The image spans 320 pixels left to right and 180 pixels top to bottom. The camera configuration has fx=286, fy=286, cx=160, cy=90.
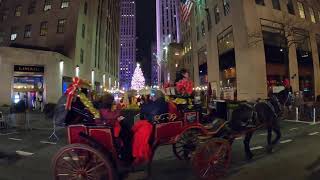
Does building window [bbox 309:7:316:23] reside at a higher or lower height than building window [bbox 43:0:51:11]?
lower

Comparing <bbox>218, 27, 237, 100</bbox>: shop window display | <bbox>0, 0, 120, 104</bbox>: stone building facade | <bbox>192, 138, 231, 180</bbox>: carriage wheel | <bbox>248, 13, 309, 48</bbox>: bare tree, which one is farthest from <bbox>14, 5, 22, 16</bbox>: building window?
<bbox>192, 138, 231, 180</bbox>: carriage wheel

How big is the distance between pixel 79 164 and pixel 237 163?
4.14 m

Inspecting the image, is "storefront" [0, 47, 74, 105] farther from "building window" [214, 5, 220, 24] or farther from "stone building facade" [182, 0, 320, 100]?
"building window" [214, 5, 220, 24]

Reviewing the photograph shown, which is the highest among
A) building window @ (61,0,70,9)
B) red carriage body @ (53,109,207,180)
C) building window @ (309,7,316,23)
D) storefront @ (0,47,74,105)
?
building window @ (61,0,70,9)

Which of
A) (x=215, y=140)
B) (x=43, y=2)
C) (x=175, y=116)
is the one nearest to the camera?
(x=215, y=140)

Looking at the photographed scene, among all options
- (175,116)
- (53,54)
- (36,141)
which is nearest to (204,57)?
(53,54)

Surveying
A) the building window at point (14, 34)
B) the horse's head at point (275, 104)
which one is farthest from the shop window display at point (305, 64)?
the building window at point (14, 34)

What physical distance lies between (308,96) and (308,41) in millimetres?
7035

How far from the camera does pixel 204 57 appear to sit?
45812 mm

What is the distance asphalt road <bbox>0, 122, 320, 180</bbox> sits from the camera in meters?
6.46

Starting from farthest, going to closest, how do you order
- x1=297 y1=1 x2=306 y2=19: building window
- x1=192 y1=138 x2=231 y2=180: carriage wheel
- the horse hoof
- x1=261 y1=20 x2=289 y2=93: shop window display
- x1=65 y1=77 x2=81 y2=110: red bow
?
x1=297 y1=1 x2=306 y2=19: building window, x1=261 y1=20 x2=289 y2=93: shop window display, the horse hoof, x1=192 y1=138 x2=231 y2=180: carriage wheel, x1=65 y1=77 x2=81 y2=110: red bow

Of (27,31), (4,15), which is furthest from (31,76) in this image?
(4,15)

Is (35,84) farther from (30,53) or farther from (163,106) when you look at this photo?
(163,106)

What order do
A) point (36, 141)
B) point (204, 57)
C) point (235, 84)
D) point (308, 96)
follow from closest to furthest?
point (36, 141), point (235, 84), point (308, 96), point (204, 57)
